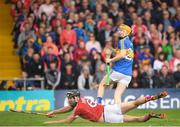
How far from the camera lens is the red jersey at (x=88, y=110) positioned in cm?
1559

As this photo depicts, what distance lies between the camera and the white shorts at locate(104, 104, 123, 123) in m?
15.7

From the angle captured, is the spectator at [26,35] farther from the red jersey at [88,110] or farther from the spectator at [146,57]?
the red jersey at [88,110]

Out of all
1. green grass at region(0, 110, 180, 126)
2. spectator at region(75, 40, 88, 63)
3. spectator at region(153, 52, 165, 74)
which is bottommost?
green grass at region(0, 110, 180, 126)

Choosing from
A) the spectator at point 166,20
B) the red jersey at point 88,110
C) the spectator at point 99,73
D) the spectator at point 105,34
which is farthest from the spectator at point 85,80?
the red jersey at point 88,110

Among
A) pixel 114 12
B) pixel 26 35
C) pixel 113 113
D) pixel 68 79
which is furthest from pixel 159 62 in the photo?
pixel 113 113

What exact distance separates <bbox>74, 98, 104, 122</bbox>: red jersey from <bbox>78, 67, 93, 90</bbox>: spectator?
8.25m

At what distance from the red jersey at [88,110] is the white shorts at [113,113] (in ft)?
0.37

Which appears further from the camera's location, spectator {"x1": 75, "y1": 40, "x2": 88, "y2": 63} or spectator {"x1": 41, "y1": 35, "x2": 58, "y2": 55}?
spectator {"x1": 75, "y1": 40, "x2": 88, "y2": 63}

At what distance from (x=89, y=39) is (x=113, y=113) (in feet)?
32.6

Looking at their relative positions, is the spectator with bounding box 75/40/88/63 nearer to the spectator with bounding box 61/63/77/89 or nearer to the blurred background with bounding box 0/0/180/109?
the blurred background with bounding box 0/0/180/109

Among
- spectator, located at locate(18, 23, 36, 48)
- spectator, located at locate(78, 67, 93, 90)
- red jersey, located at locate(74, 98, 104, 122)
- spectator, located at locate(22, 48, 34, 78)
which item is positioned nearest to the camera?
red jersey, located at locate(74, 98, 104, 122)

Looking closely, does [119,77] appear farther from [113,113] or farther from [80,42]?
[80,42]

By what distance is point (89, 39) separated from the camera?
83.7 feet

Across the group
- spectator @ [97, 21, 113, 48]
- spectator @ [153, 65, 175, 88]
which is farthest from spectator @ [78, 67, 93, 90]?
spectator @ [153, 65, 175, 88]
